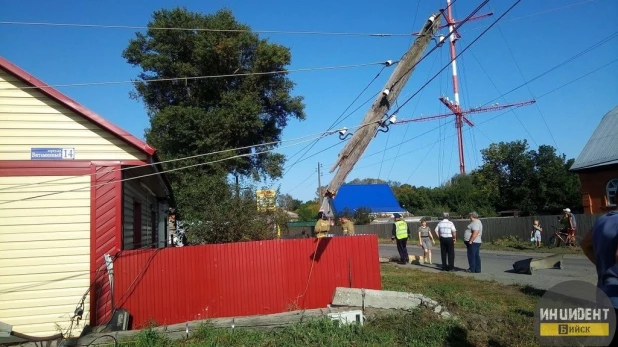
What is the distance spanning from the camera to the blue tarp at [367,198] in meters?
45.1

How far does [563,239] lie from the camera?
21.7 metres

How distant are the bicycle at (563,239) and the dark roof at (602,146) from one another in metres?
6.13

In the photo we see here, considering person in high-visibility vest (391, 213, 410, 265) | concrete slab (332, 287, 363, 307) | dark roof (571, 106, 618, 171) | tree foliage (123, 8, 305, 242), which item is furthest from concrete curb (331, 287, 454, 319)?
dark roof (571, 106, 618, 171)

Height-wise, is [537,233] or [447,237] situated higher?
[447,237]

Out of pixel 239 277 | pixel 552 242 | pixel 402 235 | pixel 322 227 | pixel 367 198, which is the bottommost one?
pixel 552 242

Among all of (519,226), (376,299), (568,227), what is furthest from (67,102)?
(519,226)

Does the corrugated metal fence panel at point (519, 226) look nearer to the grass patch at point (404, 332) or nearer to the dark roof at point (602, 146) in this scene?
the dark roof at point (602, 146)

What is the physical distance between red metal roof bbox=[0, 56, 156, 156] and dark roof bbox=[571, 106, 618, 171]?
998 inches

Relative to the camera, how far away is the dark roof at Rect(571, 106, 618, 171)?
85.8 ft

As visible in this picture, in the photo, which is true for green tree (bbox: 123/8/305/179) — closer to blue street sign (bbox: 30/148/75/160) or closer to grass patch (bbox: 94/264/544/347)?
blue street sign (bbox: 30/148/75/160)

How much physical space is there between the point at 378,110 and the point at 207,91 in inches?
620

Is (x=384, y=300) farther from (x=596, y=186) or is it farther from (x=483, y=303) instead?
(x=596, y=186)

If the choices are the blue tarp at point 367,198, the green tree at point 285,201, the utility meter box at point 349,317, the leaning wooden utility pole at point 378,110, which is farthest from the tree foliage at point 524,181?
the utility meter box at point 349,317

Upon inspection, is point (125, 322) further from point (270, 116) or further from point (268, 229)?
point (270, 116)
